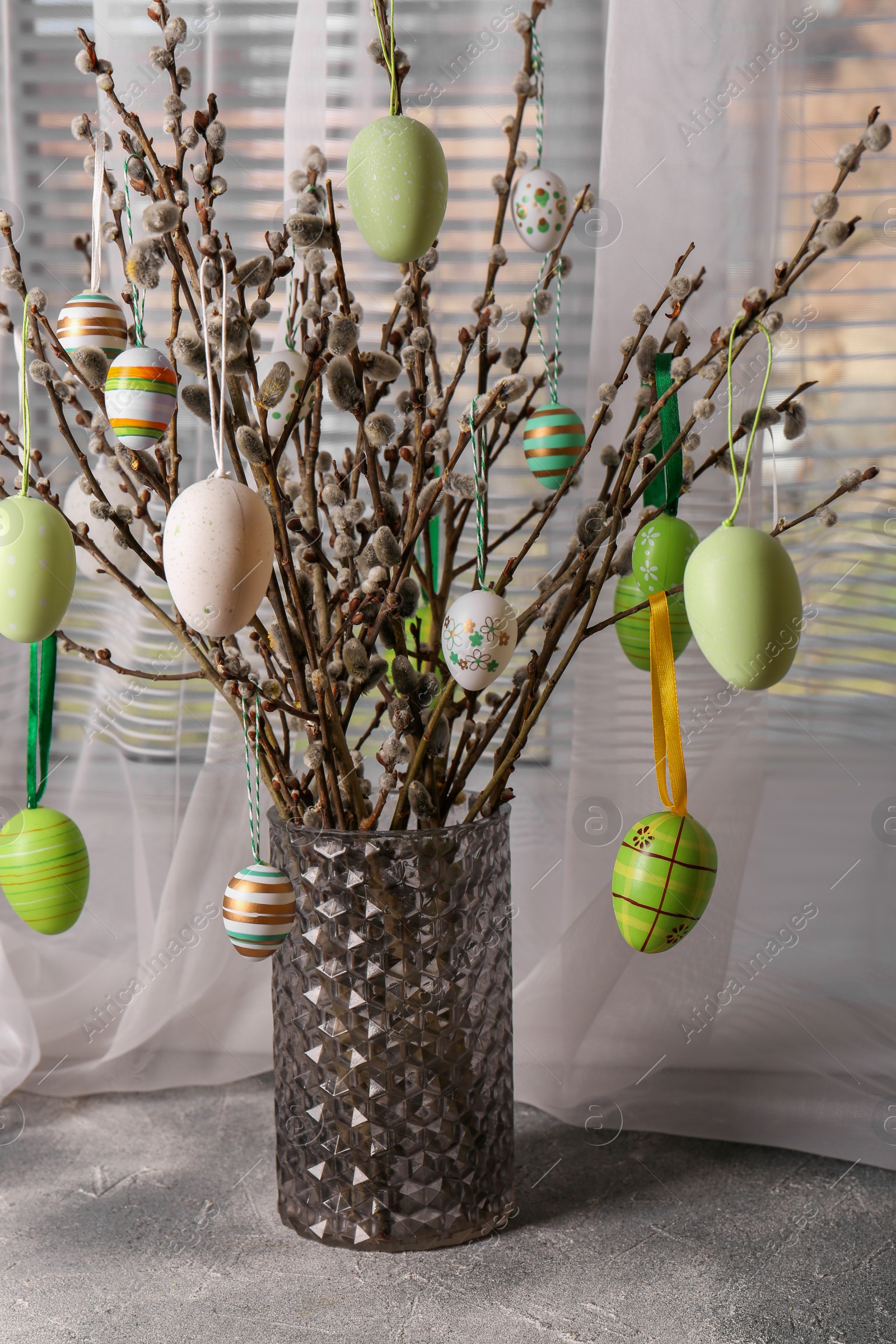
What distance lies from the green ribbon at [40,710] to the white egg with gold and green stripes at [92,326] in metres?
0.22

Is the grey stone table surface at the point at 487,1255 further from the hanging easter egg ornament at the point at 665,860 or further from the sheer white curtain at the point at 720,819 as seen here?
the hanging easter egg ornament at the point at 665,860

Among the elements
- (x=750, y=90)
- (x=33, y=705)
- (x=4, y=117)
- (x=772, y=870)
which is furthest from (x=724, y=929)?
(x=4, y=117)

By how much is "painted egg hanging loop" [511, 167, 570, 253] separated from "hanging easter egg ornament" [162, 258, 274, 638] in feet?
1.00

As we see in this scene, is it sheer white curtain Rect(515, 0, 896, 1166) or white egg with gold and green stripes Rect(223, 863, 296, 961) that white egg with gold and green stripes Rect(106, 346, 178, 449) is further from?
sheer white curtain Rect(515, 0, 896, 1166)

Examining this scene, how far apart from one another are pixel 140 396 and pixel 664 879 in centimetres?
41

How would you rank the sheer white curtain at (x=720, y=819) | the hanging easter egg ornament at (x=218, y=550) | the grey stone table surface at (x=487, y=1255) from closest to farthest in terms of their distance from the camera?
1. the hanging easter egg ornament at (x=218, y=550)
2. the grey stone table surface at (x=487, y=1255)
3. the sheer white curtain at (x=720, y=819)

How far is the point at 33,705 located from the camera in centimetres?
82

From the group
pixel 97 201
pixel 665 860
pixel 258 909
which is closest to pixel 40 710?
pixel 258 909

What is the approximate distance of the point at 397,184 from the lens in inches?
25.8

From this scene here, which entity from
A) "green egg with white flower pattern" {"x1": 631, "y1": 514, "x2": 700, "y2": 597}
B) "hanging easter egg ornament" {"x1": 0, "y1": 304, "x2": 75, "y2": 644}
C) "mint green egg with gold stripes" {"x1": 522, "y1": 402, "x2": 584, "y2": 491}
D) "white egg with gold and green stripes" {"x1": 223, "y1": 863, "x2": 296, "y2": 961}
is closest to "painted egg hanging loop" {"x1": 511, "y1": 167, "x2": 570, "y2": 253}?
"mint green egg with gold stripes" {"x1": 522, "y1": 402, "x2": 584, "y2": 491}

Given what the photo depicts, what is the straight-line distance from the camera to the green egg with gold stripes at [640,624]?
2.59 feet

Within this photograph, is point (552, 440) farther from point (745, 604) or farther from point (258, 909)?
point (258, 909)

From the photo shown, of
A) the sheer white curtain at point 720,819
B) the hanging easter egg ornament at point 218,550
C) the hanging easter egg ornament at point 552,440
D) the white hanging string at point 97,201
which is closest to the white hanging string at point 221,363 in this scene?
the hanging easter egg ornament at point 218,550

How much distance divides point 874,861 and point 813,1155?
24cm
